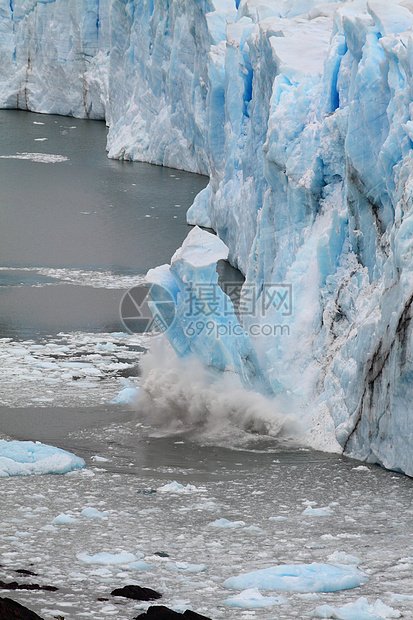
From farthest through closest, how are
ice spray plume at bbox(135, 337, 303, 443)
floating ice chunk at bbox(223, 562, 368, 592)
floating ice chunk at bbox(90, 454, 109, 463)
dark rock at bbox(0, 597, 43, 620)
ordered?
ice spray plume at bbox(135, 337, 303, 443) < floating ice chunk at bbox(90, 454, 109, 463) < floating ice chunk at bbox(223, 562, 368, 592) < dark rock at bbox(0, 597, 43, 620)

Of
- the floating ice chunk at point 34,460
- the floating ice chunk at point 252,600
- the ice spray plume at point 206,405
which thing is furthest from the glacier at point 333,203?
the floating ice chunk at point 252,600

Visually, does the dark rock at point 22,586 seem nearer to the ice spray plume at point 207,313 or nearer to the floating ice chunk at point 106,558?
the floating ice chunk at point 106,558

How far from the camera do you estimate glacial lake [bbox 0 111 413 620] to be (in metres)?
A: 3.79

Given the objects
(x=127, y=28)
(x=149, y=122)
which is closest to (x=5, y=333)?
(x=149, y=122)

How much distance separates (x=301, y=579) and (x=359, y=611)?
0.43 meters

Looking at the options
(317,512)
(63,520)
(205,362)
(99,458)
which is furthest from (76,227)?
(317,512)

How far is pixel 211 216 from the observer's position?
51.1 feet

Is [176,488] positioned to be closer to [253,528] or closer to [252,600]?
[253,528]

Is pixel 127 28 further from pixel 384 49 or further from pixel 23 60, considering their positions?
pixel 384 49

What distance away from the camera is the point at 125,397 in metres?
7.64

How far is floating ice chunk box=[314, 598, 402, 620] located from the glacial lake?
0.07 m

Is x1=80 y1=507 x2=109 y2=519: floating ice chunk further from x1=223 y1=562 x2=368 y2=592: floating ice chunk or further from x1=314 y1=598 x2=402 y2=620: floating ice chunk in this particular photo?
x1=314 y1=598 x2=402 y2=620: floating ice chunk

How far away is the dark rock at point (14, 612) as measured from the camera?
296cm

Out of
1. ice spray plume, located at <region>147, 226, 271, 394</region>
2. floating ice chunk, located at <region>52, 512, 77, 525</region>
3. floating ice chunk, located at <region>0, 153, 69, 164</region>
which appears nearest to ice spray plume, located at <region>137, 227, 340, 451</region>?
ice spray plume, located at <region>147, 226, 271, 394</region>
